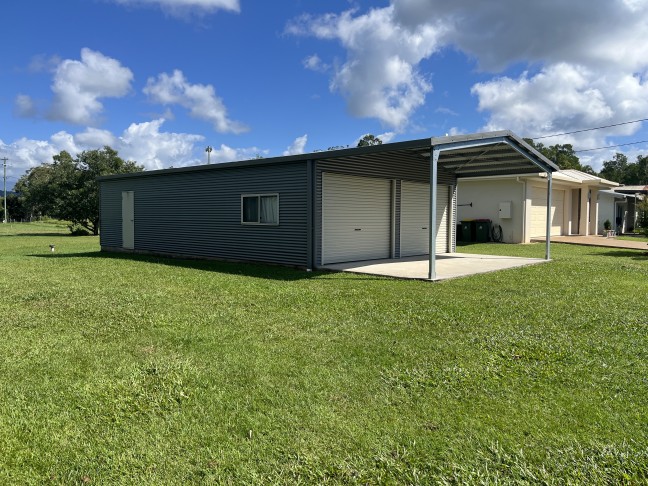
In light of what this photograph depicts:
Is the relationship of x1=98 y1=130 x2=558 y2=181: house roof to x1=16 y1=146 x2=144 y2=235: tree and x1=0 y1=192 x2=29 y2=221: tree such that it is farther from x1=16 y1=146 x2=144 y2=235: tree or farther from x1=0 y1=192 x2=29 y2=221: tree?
x1=0 y1=192 x2=29 y2=221: tree

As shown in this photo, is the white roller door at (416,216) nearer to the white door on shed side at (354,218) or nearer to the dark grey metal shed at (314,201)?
the dark grey metal shed at (314,201)

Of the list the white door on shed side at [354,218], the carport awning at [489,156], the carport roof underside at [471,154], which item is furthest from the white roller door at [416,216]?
the carport awning at [489,156]

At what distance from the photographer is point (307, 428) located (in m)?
3.02

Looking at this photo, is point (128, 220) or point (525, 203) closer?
point (128, 220)

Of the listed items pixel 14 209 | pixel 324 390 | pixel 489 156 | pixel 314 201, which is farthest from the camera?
pixel 14 209

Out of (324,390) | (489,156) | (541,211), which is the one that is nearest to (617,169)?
(541,211)

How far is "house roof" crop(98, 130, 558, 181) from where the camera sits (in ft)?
30.9

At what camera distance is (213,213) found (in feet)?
43.3

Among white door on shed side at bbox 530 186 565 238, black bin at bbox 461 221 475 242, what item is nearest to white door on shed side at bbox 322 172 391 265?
black bin at bbox 461 221 475 242

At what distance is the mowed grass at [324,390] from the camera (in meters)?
2.61

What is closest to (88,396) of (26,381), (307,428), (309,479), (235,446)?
(26,381)

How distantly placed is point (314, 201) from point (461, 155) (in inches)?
184

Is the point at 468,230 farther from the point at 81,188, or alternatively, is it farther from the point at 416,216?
the point at 81,188

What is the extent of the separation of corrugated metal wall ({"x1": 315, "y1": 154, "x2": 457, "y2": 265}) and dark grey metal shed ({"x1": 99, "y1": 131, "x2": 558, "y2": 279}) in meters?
0.03
